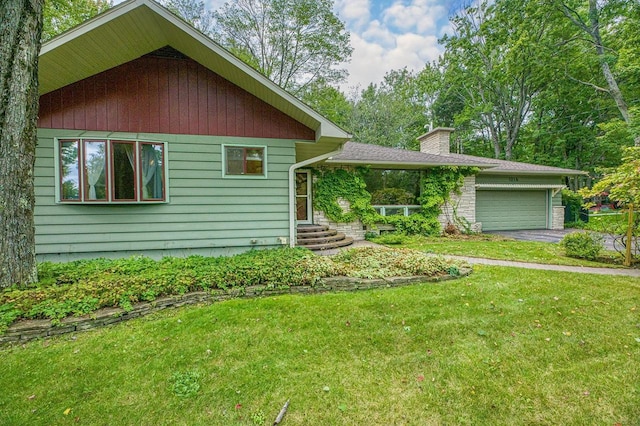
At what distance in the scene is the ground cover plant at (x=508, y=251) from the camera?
6792 millimetres

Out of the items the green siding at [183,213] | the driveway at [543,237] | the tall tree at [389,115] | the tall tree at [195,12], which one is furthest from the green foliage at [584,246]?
the tall tree at [195,12]

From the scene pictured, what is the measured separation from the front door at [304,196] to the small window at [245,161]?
11.4 ft

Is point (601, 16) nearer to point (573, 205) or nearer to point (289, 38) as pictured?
point (573, 205)

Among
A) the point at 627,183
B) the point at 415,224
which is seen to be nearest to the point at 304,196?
the point at 415,224

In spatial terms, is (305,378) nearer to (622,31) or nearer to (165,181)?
(165,181)

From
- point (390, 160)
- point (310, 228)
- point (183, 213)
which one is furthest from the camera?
point (390, 160)

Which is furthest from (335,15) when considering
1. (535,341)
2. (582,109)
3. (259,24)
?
(535,341)

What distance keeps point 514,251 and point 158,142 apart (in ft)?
30.5

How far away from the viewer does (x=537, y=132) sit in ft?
63.4

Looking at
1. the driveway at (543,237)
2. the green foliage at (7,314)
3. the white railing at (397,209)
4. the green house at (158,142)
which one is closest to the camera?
the green foliage at (7,314)

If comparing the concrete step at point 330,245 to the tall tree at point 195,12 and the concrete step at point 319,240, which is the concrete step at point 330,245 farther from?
the tall tree at point 195,12

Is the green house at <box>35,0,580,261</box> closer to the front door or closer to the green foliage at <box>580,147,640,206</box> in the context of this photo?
the front door

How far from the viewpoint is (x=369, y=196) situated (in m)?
10.6

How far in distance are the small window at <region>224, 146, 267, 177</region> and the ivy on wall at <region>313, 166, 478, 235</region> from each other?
368 centimetres
